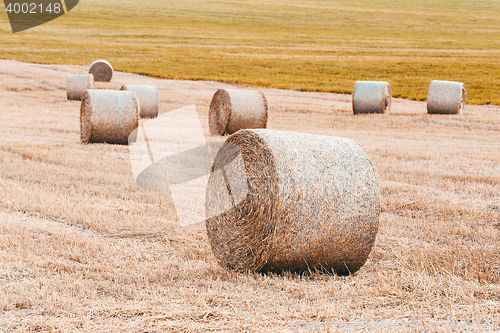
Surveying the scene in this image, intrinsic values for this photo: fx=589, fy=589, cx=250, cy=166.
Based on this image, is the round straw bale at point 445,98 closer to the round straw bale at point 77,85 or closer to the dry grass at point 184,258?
the dry grass at point 184,258

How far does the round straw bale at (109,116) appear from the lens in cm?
1259

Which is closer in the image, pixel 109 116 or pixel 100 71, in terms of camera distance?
pixel 109 116

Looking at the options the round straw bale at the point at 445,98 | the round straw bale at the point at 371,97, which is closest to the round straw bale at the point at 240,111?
the round straw bale at the point at 371,97

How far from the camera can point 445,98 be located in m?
20.1

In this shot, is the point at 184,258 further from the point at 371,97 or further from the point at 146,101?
the point at 371,97

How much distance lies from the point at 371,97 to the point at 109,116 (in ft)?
34.3

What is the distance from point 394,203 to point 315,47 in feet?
163

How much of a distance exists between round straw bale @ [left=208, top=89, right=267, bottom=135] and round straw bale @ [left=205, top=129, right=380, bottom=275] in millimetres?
8730

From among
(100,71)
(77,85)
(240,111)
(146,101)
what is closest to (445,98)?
(240,111)

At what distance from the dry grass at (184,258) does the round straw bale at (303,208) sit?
0.19 metres

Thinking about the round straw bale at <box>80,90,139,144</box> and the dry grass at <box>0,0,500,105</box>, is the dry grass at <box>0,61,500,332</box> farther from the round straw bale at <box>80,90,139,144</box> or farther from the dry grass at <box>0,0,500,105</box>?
the dry grass at <box>0,0,500,105</box>

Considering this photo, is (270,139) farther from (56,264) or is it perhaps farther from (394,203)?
(394,203)

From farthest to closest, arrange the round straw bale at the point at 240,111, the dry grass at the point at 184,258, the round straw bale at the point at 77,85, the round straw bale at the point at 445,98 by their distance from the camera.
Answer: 1. the round straw bale at the point at 77,85
2. the round straw bale at the point at 445,98
3. the round straw bale at the point at 240,111
4. the dry grass at the point at 184,258

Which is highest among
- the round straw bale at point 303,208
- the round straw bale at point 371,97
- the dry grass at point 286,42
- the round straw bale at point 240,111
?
the round straw bale at point 303,208
